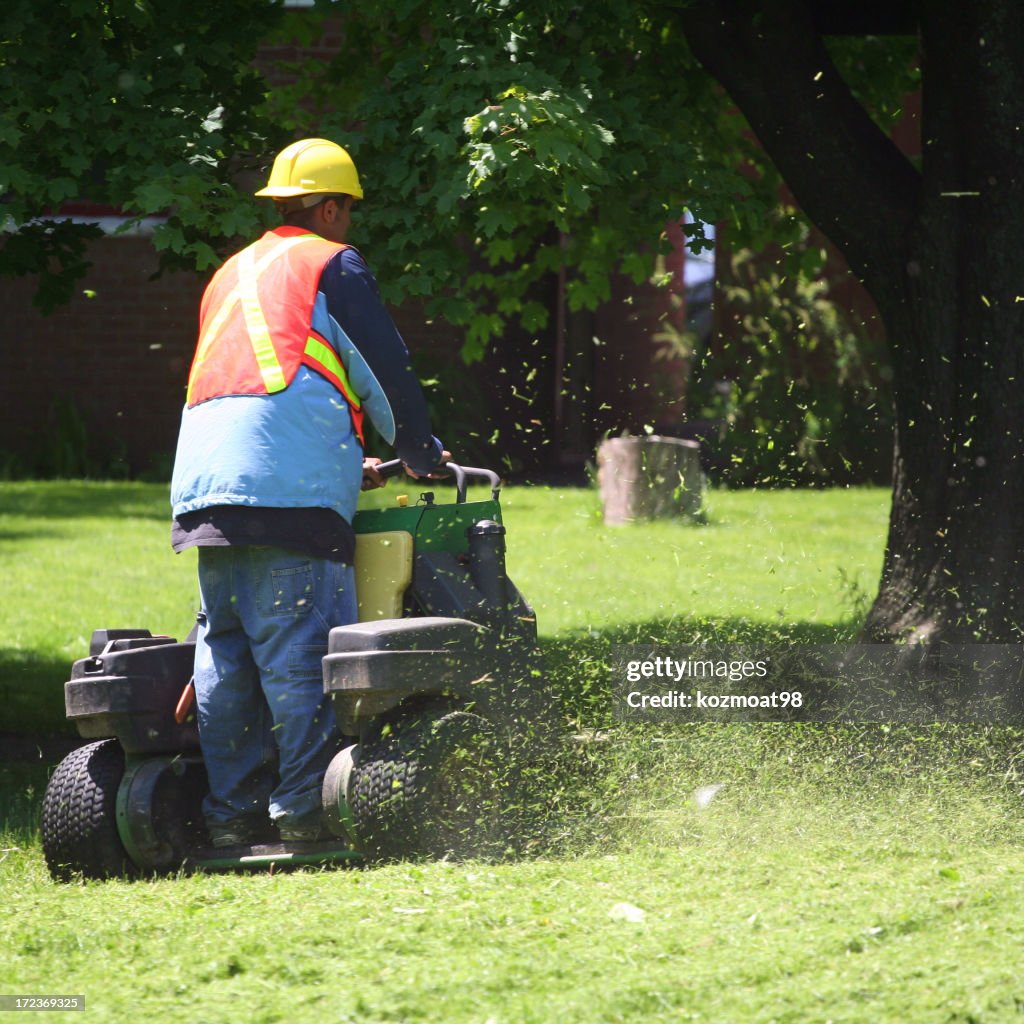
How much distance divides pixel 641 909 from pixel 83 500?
12.1 meters

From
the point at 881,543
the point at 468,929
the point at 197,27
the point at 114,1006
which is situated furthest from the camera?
the point at 881,543

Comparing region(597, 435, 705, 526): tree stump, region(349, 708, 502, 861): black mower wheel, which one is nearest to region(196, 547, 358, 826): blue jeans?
region(349, 708, 502, 861): black mower wheel

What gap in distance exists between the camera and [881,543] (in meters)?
13.3

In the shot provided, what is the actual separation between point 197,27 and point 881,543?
25.2ft

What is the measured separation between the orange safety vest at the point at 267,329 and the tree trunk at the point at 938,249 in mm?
3174

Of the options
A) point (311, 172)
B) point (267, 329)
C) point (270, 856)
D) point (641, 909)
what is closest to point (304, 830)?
point (270, 856)

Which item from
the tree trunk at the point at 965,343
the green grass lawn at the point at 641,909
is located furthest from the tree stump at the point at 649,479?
the green grass lawn at the point at 641,909

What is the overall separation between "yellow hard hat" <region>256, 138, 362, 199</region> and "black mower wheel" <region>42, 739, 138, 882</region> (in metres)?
1.88

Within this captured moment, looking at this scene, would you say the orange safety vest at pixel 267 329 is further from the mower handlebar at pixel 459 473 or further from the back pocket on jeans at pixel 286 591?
the back pocket on jeans at pixel 286 591

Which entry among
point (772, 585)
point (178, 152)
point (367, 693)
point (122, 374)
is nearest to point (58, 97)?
point (178, 152)

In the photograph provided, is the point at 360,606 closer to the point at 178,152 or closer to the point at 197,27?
the point at 178,152

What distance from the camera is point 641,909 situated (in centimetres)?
450

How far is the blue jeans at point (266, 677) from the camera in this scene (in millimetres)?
5086

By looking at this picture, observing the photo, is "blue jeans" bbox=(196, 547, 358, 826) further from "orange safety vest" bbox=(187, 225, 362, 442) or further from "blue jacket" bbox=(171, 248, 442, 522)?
"orange safety vest" bbox=(187, 225, 362, 442)
